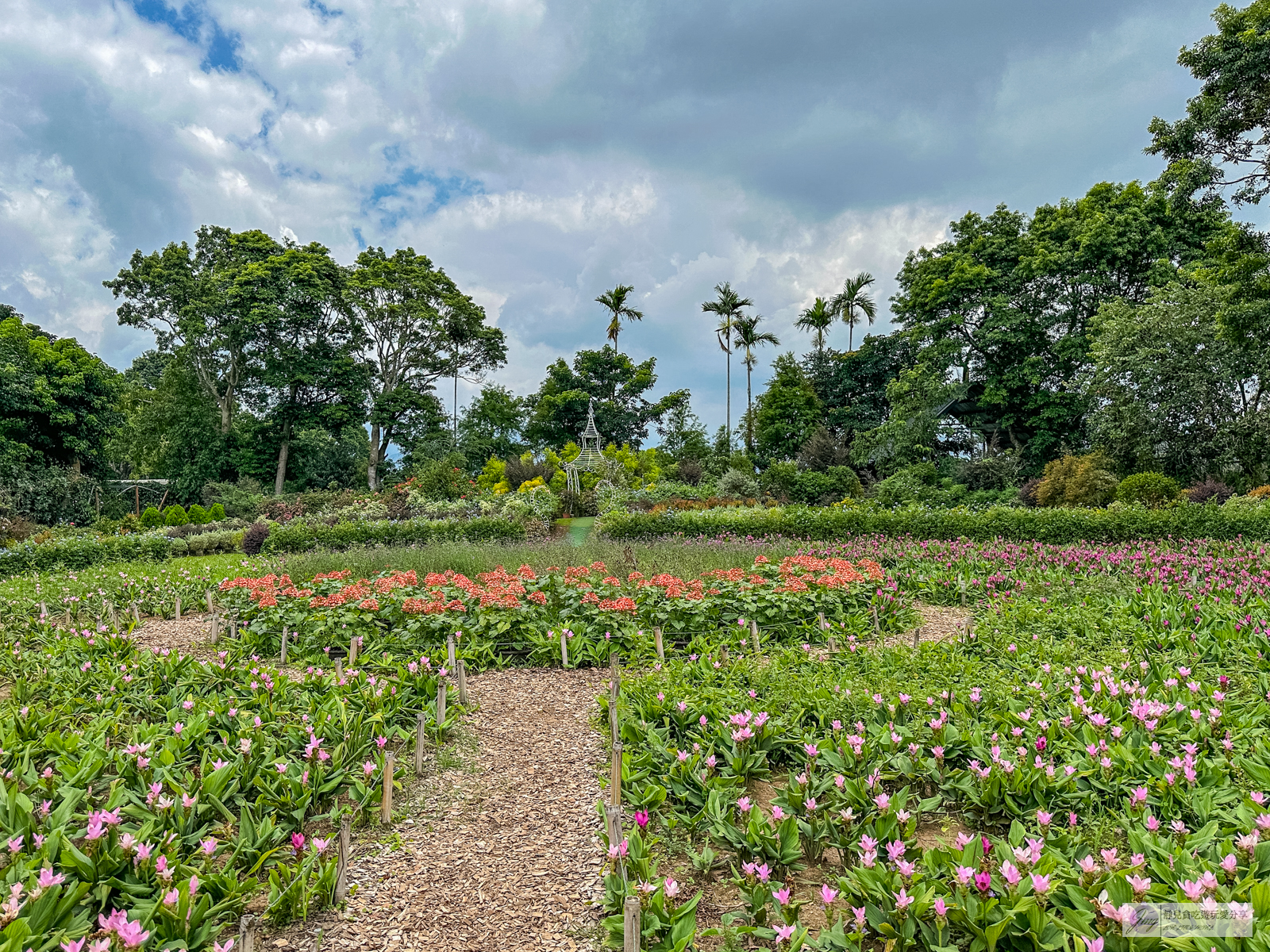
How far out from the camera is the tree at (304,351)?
2433 centimetres

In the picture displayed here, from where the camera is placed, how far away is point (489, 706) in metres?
4.12

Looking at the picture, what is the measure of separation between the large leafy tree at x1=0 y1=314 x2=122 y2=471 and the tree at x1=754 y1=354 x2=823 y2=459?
Answer: 2325cm

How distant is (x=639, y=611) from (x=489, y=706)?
1.53m

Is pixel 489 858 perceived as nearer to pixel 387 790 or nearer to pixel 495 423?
pixel 387 790

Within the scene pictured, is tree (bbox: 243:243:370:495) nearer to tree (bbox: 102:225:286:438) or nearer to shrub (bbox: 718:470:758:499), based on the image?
tree (bbox: 102:225:286:438)

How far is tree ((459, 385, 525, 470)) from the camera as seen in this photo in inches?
1149

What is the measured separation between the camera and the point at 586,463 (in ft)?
70.3

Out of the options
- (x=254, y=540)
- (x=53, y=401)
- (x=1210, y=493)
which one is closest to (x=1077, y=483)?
(x=1210, y=493)

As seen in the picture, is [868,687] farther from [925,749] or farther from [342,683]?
[342,683]

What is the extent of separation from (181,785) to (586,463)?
62.2 feet

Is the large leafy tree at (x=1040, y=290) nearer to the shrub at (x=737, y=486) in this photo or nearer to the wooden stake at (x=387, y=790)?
the shrub at (x=737, y=486)

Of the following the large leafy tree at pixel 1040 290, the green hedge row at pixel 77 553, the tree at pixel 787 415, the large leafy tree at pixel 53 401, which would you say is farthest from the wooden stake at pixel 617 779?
the tree at pixel 787 415

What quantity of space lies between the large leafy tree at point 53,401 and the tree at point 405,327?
8.57 m

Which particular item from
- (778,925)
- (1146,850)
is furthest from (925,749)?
(778,925)
